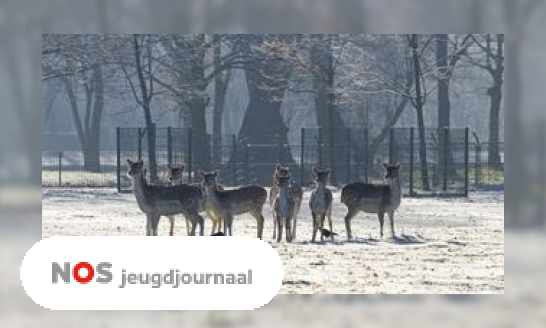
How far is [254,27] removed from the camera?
9164 millimetres

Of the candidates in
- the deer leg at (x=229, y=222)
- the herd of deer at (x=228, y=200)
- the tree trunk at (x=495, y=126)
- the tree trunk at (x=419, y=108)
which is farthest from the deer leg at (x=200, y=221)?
the tree trunk at (x=495, y=126)

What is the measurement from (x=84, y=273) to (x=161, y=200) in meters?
0.85

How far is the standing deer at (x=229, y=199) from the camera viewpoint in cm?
Result: 946

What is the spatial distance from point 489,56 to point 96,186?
9.03ft

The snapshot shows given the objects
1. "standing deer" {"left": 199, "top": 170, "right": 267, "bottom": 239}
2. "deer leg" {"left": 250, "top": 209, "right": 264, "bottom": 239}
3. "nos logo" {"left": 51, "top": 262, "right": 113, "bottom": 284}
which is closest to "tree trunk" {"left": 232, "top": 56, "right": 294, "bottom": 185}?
"standing deer" {"left": 199, "top": 170, "right": 267, "bottom": 239}

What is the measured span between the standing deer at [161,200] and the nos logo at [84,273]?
0.58 m

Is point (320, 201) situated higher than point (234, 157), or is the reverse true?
point (234, 157)

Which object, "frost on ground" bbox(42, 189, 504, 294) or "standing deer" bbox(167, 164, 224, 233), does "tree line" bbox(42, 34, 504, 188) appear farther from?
"frost on ground" bbox(42, 189, 504, 294)

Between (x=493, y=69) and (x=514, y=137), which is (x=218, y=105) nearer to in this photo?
(x=493, y=69)

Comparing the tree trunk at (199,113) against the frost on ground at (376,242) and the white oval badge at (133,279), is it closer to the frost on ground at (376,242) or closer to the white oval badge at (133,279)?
the frost on ground at (376,242)

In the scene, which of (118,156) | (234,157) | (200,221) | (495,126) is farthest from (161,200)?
(495,126)

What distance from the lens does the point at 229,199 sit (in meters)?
9.47

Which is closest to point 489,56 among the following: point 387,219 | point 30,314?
point 387,219

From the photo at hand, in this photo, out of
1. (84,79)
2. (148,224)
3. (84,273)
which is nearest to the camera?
Result: (84,273)
